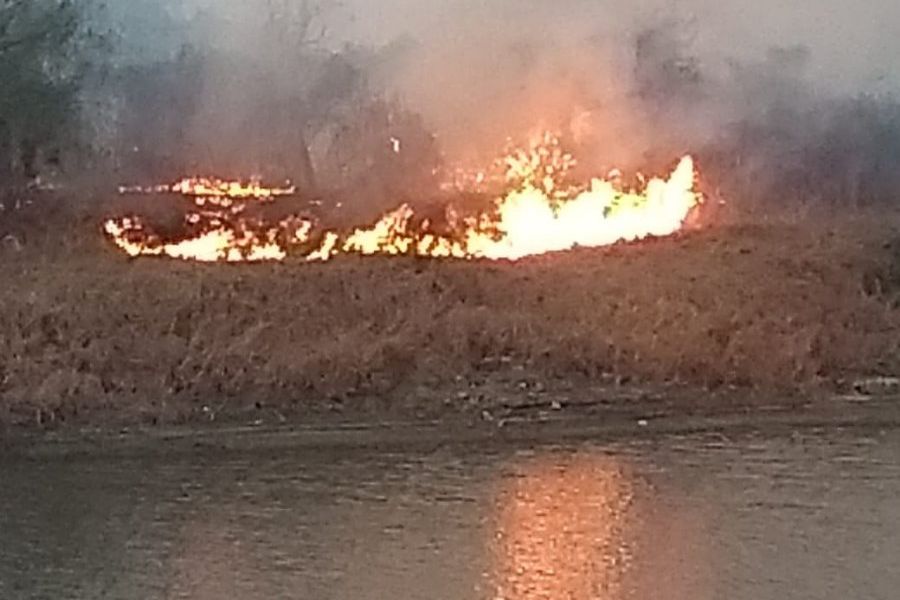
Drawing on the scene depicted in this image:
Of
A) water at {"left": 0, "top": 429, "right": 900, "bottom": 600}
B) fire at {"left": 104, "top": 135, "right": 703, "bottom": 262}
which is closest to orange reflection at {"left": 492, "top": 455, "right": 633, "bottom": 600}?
water at {"left": 0, "top": 429, "right": 900, "bottom": 600}

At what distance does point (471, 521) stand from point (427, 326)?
15.6ft

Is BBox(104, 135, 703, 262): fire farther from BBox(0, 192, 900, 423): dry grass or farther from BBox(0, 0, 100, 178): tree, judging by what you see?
BBox(0, 0, 100, 178): tree

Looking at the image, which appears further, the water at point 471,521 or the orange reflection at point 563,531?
the water at point 471,521

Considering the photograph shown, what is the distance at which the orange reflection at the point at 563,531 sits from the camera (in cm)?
757

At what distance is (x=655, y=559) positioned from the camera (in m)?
7.95

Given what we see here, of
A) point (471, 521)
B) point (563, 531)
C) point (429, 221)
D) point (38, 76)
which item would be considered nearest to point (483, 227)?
point (429, 221)

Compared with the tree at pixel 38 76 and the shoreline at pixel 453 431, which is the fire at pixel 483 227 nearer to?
the tree at pixel 38 76

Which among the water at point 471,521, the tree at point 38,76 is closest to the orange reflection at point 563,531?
the water at point 471,521

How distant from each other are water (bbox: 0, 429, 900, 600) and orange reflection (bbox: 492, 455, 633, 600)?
0.02m

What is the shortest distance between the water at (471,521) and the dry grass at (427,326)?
5.35 feet

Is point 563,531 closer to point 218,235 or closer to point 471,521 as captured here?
point 471,521

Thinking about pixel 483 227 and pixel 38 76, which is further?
pixel 38 76

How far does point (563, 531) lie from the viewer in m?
8.41

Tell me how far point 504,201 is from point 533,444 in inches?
314
